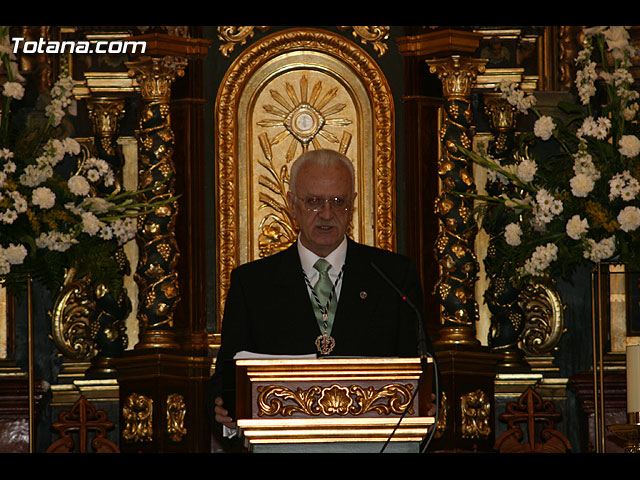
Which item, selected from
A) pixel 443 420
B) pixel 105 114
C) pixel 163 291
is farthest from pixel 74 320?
pixel 443 420

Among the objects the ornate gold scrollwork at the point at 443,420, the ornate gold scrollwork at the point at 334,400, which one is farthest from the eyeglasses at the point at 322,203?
the ornate gold scrollwork at the point at 443,420

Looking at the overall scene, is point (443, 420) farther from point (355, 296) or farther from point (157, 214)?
point (355, 296)

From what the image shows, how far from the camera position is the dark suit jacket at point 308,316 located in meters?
5.98

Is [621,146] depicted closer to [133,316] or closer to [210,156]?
[210,156]

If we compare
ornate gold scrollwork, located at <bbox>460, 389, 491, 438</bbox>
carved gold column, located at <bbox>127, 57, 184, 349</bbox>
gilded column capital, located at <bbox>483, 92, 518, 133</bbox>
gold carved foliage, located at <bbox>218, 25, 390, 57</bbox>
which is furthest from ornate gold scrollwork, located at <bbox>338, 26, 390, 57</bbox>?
ornate gold scrollwork, located at <bbox>460, 389, 491, 438</bbox>

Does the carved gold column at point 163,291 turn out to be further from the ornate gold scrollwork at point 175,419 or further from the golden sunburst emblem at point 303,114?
the golden sunburst emblem at point 303,114

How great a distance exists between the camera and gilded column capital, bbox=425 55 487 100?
9039mm

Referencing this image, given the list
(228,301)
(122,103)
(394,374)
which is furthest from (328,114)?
(394,374)

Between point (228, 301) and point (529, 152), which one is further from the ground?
point (529, 152)

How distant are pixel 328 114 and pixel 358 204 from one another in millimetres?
636

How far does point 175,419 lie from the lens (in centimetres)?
876

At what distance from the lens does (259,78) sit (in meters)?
9.23

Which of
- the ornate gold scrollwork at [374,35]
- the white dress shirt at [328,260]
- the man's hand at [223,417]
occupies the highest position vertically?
the ornate gold scrollwork at [374,35]

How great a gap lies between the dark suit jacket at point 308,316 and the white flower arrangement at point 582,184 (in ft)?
7.24
